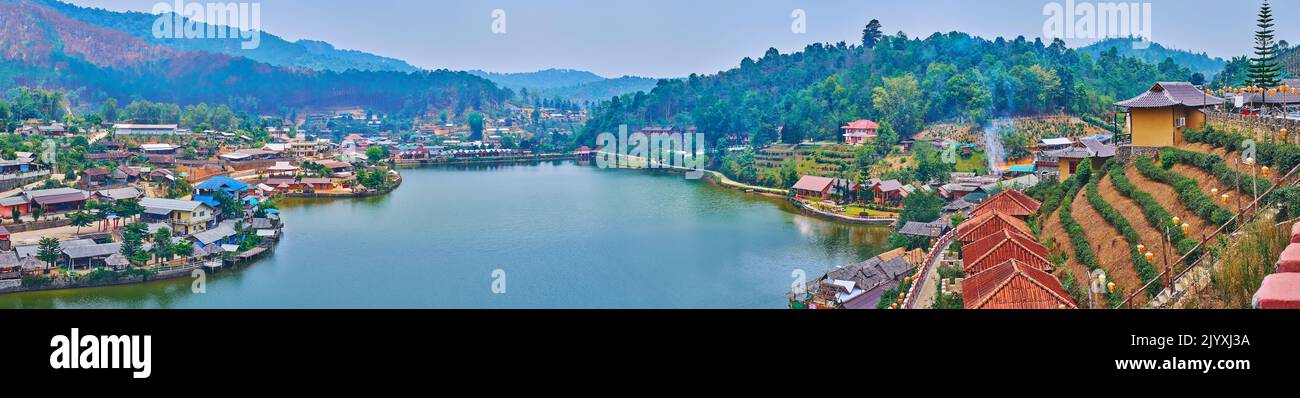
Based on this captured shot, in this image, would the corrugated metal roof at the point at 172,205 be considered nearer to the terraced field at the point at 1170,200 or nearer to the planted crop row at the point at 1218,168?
the terraced field at the point at 1170,200

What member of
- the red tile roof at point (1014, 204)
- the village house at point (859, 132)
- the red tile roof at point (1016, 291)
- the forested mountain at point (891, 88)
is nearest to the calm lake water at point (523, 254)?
the red tile roof at point (1014, 204)

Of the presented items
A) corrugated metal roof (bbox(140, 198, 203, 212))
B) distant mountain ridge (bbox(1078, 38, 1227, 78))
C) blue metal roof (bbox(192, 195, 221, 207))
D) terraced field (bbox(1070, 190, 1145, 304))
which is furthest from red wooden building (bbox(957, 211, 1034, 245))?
distant mountain ridge (bbox(1078, 38, 1227, 78))

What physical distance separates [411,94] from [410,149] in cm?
1326

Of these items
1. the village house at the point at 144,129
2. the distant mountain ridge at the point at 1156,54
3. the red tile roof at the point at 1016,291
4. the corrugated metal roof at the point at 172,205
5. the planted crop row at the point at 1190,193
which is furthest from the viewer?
the distant mountain ridge at the point at 1156,54

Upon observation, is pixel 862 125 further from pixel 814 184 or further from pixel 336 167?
pixel 336 167

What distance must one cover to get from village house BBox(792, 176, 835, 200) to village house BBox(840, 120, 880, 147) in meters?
2.55

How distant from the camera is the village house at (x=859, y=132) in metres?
14.5

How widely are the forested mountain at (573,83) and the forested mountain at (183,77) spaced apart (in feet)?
21.4

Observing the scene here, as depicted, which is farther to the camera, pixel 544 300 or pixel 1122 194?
pixel 544 300

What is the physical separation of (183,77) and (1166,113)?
32938 mm
